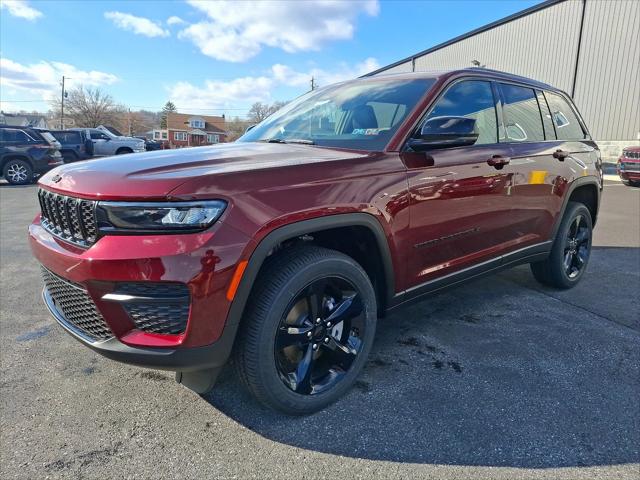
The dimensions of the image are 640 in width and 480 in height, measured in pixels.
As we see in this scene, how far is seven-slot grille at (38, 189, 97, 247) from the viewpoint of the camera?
1.98 meters

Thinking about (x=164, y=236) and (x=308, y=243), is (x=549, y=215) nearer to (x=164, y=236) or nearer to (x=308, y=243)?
(x=308, y=243)

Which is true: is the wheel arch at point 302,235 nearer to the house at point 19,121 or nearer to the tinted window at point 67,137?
the tinted window at point 67,137

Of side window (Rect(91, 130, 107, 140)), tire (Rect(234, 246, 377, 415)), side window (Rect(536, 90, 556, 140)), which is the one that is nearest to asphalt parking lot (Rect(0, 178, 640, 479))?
tire (Rect(234, 246, 377, 415))

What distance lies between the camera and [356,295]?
8.06 feet

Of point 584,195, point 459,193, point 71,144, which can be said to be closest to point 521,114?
point 459,193

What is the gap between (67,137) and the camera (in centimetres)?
1767

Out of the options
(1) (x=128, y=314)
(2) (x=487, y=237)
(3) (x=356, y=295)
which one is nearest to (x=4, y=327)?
(1) (x=128, y=314)

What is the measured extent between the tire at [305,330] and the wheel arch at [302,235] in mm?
Answer: 107

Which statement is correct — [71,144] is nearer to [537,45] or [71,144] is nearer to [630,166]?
[630,166]

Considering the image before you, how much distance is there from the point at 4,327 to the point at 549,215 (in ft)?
14.9

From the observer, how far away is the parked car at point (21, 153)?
14.4 metres

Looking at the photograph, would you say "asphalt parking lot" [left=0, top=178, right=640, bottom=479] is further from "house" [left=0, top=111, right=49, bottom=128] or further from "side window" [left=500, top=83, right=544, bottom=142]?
"house" [left=0, top=111, right=49, bottom=128]

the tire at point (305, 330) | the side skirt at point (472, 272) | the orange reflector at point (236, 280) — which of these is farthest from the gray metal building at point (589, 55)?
the orange reflector at point (236, 280)

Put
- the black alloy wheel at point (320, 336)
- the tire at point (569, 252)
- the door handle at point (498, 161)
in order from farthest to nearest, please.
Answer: the tire at point (569, 252), the door handle at point (498, 161), the black alloy wheel at point (320, 336)
